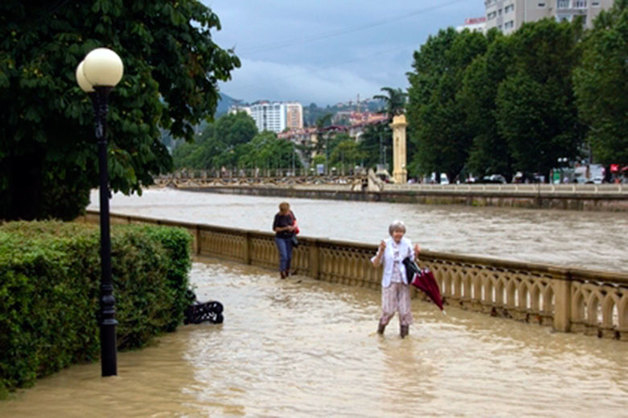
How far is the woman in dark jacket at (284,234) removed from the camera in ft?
62.0

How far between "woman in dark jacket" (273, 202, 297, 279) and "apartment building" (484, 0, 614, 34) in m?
120

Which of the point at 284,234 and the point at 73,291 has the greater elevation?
the point at 73,291

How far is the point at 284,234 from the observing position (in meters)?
19.1

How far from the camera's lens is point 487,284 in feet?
46.3

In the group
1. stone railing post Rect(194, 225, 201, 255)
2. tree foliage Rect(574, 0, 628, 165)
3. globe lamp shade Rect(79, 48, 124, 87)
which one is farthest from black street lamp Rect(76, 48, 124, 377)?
tree foliage Rect(574, 0, 628, 165)

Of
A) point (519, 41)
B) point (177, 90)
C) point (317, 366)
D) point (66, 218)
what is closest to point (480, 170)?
point (519, 41)

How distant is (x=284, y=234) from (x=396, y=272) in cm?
764

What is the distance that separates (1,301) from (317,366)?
3.69 m

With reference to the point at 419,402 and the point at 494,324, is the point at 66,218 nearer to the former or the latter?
the point at 494,324

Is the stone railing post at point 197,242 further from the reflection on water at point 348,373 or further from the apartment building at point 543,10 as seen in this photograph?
the apartment building at point 543,10

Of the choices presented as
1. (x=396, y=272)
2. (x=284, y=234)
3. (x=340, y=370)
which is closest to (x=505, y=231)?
(x=284, y=234)

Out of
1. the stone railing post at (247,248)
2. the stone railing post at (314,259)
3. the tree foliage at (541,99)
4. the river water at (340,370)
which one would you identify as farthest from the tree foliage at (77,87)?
the tree foliage at (541,99)

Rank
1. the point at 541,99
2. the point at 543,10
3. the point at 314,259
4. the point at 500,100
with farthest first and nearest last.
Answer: the point at 543,10
the point at 500,100
the point at 541,99
the point at 314,259

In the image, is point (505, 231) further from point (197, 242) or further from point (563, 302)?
point (563, 302)
